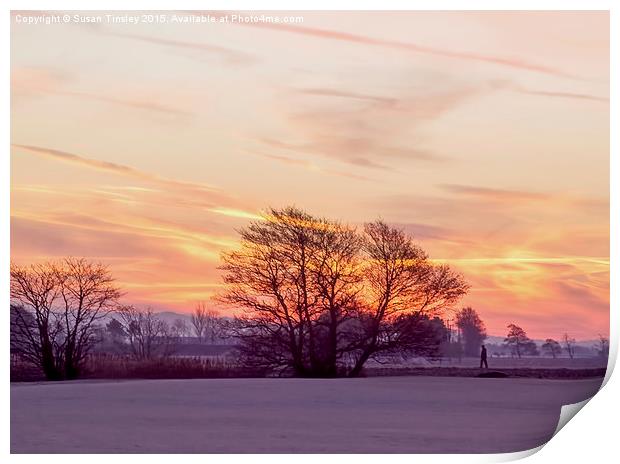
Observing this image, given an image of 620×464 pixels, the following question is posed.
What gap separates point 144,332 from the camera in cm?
1162

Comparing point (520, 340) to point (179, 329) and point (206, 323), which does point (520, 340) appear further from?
point (179, 329)

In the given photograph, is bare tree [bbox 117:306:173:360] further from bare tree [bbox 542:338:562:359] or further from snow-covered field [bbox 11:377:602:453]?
bare tree [bbox 542:338:562:359]

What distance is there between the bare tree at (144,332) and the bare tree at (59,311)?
216 millimetres

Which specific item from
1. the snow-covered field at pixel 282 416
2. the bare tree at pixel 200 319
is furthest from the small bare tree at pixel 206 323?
the snow-covered field at pixel 282 416

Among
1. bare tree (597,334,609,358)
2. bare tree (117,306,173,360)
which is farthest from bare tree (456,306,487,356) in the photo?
bare tree (117,306,173,360)

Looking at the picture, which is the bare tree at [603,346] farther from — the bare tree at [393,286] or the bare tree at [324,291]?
the bare tree at [324,291]

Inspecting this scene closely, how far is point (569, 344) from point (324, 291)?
2944 millimetres

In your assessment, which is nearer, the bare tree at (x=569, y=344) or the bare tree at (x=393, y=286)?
the bare tree at (x=569, y=344)

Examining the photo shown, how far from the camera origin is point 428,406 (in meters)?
10.8

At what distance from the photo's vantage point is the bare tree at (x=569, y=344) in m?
11.1

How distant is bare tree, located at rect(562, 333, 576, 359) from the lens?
11086 mm

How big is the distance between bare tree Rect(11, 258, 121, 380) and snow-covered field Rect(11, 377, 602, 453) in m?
0.42

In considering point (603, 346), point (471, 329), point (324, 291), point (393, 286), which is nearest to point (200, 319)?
point (324, 291)

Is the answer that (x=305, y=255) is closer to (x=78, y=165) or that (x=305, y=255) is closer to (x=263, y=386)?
(x=263, y=386)
